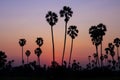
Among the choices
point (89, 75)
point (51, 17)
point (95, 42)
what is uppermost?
point (51, 17)

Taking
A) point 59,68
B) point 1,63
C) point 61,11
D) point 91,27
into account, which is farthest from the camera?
point 1,63

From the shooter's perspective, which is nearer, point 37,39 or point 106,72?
point 106,72

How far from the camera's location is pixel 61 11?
9400 cm

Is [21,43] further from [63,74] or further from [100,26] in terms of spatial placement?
[63,74]

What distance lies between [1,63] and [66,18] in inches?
1827

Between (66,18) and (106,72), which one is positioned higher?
(66,18)

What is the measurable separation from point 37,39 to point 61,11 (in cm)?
4528

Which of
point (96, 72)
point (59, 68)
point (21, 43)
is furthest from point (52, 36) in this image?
point (21, 43)

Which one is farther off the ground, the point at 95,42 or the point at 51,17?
the point at 51,17

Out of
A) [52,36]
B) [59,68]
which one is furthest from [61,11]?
[59,68]

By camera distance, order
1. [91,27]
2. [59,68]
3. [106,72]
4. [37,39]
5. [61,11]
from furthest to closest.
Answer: [37,39], [91,27], [106,72], [61,11], [59,68]

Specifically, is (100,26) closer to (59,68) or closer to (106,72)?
(106,72)

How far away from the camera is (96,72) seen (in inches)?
3952

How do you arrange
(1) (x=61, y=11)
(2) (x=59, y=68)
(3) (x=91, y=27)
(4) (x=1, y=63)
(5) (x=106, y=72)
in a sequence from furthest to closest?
(4) (x=1, y=63) < (3) (x=91, y=27) < (5) (x=106, y=72) < (1) (x=61, y=11) < (2) (x=59, y=68)
